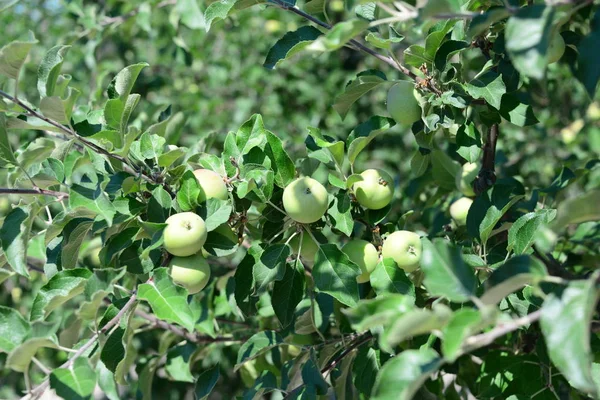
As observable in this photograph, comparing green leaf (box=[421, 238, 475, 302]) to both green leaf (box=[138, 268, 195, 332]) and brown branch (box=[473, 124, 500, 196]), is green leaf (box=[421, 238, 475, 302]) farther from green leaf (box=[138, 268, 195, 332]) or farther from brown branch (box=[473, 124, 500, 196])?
brown branch (box=[473, 124, 500, 196])

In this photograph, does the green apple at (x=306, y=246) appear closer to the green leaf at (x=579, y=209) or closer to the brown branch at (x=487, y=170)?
the brown branch at (x=487, y=170)

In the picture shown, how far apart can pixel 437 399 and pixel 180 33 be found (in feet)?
5.41

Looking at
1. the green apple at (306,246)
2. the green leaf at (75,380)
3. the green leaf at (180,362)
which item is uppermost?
the green leaf at (75,380)

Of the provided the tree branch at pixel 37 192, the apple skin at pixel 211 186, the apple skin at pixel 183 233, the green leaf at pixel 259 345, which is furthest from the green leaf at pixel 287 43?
the green leaf at pixel 259 345

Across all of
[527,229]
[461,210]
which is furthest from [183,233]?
[461,210]

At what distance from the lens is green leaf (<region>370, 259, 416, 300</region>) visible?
1088mm

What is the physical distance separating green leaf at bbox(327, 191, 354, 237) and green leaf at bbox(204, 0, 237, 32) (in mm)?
379

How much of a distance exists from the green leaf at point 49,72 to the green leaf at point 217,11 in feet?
0.81

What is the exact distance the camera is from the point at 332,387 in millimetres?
1225

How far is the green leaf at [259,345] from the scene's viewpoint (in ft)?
4.15

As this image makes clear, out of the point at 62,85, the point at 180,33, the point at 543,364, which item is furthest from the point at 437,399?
the point at 180,33

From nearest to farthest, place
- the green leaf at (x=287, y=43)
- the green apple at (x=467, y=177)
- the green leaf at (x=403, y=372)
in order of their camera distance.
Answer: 1. the green leaf at (x=403, y=372)
2. the green leaf at (x=287, y=43)
3. the green apple at (x=467, y=177)

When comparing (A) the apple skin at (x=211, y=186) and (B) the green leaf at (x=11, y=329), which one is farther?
(A) the apple skin at (x=211, y=186)

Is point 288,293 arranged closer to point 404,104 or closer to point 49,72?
point 404,104
